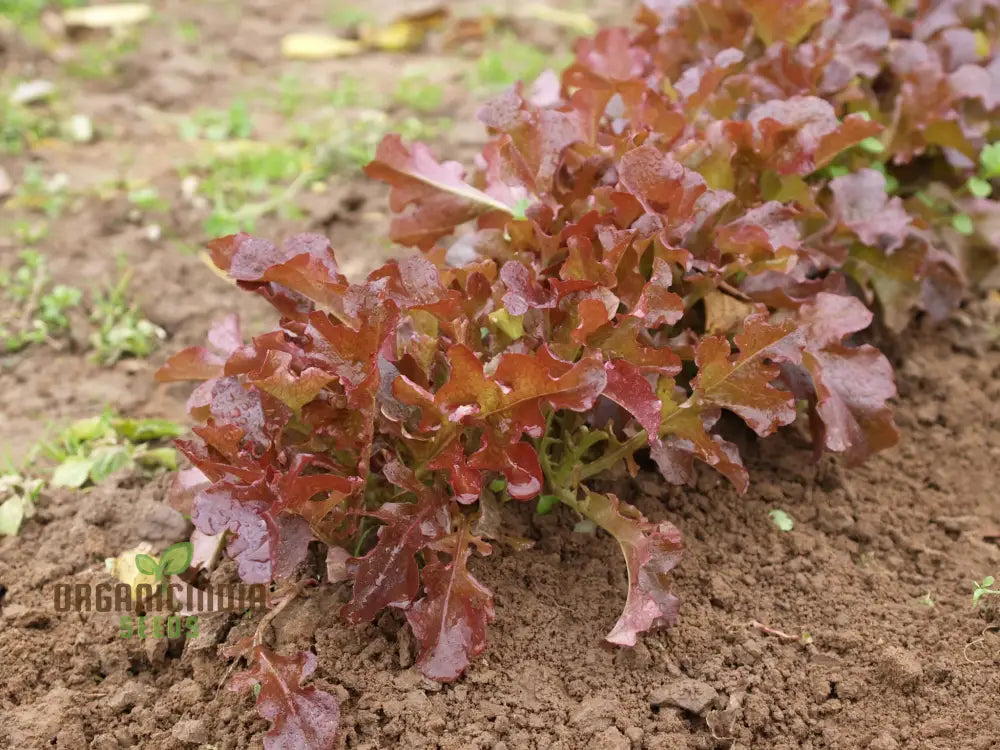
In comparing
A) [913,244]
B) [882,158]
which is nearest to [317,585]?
[913,244]

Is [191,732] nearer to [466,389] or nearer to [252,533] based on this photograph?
[252,533]

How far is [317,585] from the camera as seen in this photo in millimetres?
2297

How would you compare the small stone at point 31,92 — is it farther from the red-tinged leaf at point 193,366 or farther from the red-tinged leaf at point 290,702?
the red-tinged leaf at point 290,702

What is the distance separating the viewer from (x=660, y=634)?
229 cm

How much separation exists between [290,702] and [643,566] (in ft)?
2.49

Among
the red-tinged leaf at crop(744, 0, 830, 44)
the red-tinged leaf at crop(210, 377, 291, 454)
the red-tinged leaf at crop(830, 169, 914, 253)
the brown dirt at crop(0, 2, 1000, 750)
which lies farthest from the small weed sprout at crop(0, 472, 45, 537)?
the red-tinged leaf at crop(744, 0, 830, 44)

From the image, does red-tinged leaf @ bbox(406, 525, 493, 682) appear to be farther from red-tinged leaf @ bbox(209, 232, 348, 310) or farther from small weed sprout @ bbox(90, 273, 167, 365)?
small weed sprout @ bbox(90, 273, 167, 365)

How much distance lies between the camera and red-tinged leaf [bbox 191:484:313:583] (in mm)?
2004

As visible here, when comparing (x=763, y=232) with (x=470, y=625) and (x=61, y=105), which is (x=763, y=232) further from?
(x=61, y=105)

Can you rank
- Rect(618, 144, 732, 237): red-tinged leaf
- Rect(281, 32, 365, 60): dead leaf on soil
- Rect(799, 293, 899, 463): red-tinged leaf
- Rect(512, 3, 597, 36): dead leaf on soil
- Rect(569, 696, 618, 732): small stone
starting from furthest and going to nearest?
Rect(512, 3, 597, 36): dead leaf on soil, Rect(281, 32, 365, 60): dead leaf on soil, Rect(799, 293, 899, 463): red-tinged leaf, Rect(618, 144, 732, 237): red-tinged leaf, Rect(569, 696, 618, 732): small stone

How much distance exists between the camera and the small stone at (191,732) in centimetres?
207

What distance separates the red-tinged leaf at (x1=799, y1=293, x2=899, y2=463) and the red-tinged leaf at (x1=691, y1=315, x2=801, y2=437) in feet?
0.80

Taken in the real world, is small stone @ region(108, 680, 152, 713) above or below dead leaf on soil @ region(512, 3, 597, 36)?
above

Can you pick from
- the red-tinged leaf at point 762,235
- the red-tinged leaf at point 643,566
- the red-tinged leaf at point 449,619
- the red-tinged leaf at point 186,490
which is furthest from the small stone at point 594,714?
the red-tinged leaf at point 762,235
